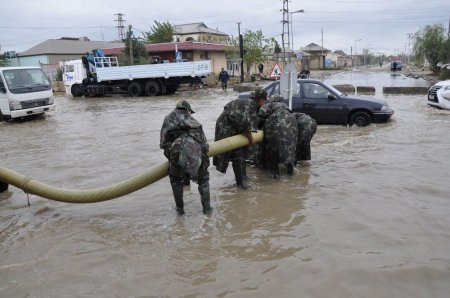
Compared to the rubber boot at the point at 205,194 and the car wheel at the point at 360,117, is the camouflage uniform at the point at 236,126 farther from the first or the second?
the car wheel at the point at 360,117

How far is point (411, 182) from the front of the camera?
6.13m

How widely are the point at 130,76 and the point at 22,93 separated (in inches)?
424

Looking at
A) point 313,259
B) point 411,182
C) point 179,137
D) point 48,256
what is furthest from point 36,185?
point 411,182

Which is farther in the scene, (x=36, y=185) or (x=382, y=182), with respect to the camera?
(x=382, y=182)

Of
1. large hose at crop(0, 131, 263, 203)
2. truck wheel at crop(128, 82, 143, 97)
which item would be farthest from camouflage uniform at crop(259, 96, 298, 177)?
truck wheel at crop(128, 82, 143, 97)

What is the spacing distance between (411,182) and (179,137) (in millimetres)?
3597

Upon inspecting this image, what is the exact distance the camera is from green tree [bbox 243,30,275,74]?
41.3 metres

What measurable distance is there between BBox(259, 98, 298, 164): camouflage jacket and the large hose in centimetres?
77

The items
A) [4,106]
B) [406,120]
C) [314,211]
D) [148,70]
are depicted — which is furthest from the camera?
[148,70]

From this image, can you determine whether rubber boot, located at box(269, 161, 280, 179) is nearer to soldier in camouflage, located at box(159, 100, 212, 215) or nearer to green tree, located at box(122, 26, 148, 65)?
soldier in camouflage, located at box(159, 100, 212, 215)

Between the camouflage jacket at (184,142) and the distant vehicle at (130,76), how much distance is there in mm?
20110

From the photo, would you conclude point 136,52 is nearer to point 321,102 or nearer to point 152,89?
point 152,89

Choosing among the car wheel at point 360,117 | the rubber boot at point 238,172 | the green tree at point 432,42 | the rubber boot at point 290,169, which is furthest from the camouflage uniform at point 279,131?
the green tree at point 432,42

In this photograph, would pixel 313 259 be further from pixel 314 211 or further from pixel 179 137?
pixel 179 137
